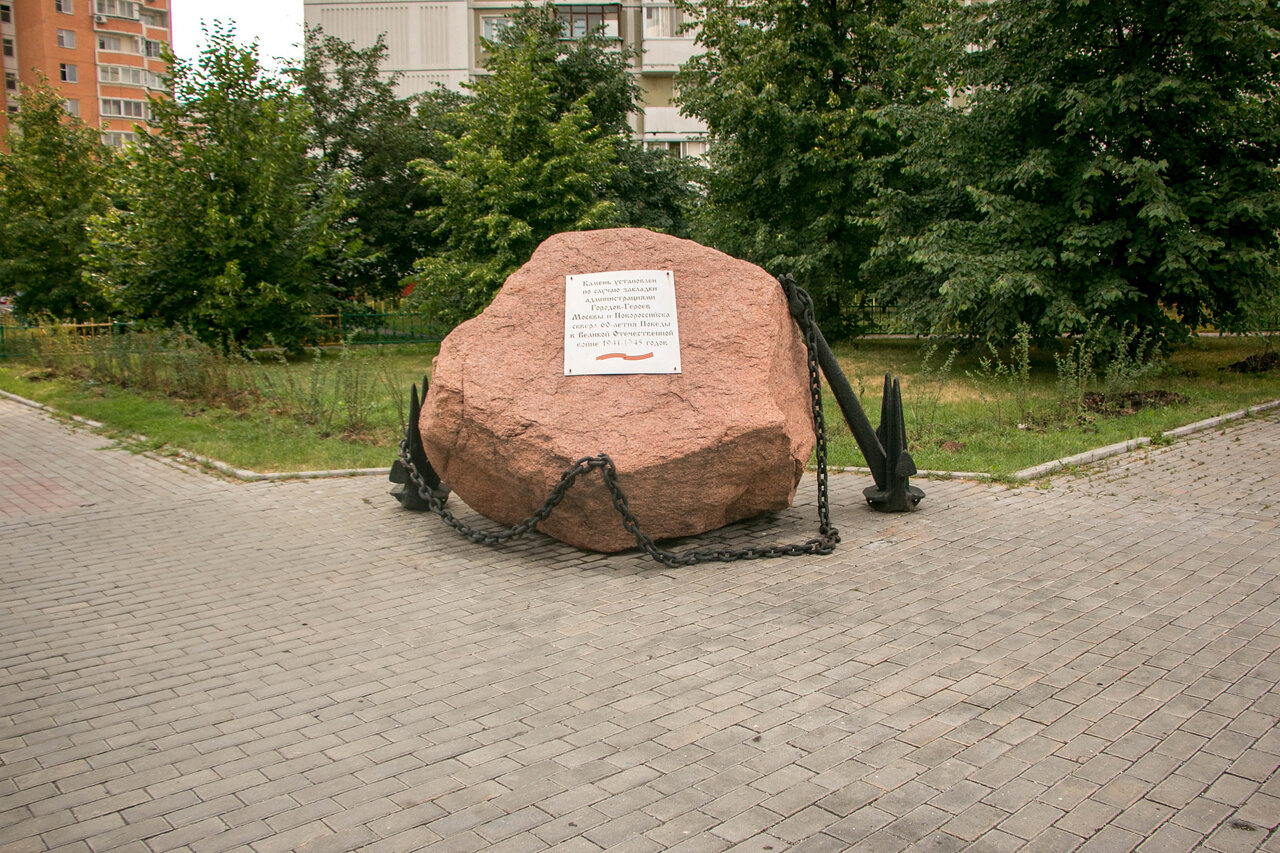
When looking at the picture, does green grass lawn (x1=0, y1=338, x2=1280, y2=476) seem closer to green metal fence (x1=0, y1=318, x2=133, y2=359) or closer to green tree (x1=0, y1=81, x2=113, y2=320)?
green metal fence (x1=0, y1=318, x2=133, y2=359)

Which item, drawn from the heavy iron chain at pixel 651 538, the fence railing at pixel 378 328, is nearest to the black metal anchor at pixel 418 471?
the heavy iron chain at pixel 651 538

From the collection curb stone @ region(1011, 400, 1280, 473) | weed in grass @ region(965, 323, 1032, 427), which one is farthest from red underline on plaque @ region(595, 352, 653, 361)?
weed in grass @ region(965, 323, 1032, 427)

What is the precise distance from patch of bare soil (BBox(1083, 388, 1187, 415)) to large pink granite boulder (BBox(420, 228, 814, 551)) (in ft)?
20.3

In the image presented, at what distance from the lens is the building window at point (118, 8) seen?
199 ft

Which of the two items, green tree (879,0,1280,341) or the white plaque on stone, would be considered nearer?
the white plaque on stone

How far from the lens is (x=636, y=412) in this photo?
6.29 meters

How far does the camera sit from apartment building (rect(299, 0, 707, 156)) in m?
34.2

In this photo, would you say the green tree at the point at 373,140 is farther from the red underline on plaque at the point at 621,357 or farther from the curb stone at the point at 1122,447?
the red underline on plaque at the point at 621,357

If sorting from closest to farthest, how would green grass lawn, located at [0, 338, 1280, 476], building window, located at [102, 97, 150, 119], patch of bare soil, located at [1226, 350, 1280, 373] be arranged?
green grass lawn, located at [0, 338, 1280, 476] → patch of bare soil, located at [1226, 350, 1280, 373] → building window, located at [102, 97, 150, 119]

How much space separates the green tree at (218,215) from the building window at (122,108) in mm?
49589

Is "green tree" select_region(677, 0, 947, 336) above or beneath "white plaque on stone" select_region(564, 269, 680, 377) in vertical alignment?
above

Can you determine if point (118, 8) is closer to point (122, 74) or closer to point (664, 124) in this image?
point (122, 74)

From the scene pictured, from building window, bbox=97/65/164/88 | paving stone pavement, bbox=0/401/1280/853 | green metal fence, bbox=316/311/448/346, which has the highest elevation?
building window, bbox=97/65/164/88

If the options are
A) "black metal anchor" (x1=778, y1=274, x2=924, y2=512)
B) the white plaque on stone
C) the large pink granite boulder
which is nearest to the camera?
the large pink granite boulder
